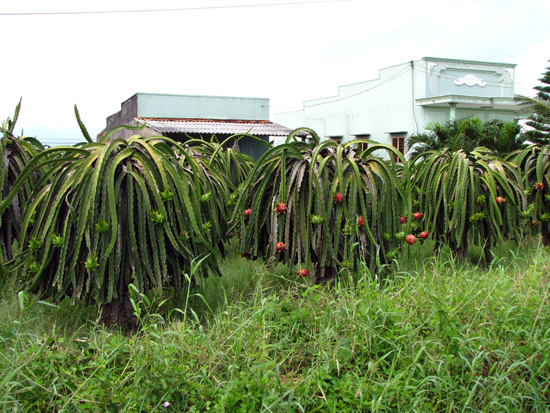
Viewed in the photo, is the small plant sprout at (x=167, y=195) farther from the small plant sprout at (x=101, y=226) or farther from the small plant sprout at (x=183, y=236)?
the small plant sprout at (x=101, y=226)

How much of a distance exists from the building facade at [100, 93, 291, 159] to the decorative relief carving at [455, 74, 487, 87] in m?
9.01

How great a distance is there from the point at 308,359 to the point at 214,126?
16722 mm

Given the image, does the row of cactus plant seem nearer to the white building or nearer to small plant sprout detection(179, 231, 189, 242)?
small plant sprout detection(179, 231, 189, 242)

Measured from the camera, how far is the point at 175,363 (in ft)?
9.37

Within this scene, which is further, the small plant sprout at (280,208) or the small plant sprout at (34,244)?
the small plant sprout at (280,208)

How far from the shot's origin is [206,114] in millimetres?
22047

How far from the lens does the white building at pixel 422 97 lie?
22.6 meters

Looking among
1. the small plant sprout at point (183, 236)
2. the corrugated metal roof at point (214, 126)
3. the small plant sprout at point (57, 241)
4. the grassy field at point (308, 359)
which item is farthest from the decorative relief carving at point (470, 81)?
the small plant sprout at point (57, 241)

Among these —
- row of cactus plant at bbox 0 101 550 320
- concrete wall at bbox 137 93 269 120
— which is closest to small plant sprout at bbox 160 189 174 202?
row of cactus plant at bbox 0 101 550 320

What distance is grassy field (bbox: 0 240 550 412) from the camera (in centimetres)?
261

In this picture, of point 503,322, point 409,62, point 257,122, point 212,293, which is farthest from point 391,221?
point 409,62

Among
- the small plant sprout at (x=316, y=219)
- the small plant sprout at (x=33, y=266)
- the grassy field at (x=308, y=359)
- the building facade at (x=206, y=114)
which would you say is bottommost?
the grassy field at (x=308, y=359)

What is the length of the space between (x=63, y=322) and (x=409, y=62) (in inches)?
883

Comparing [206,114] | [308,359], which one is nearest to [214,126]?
[206,114]
